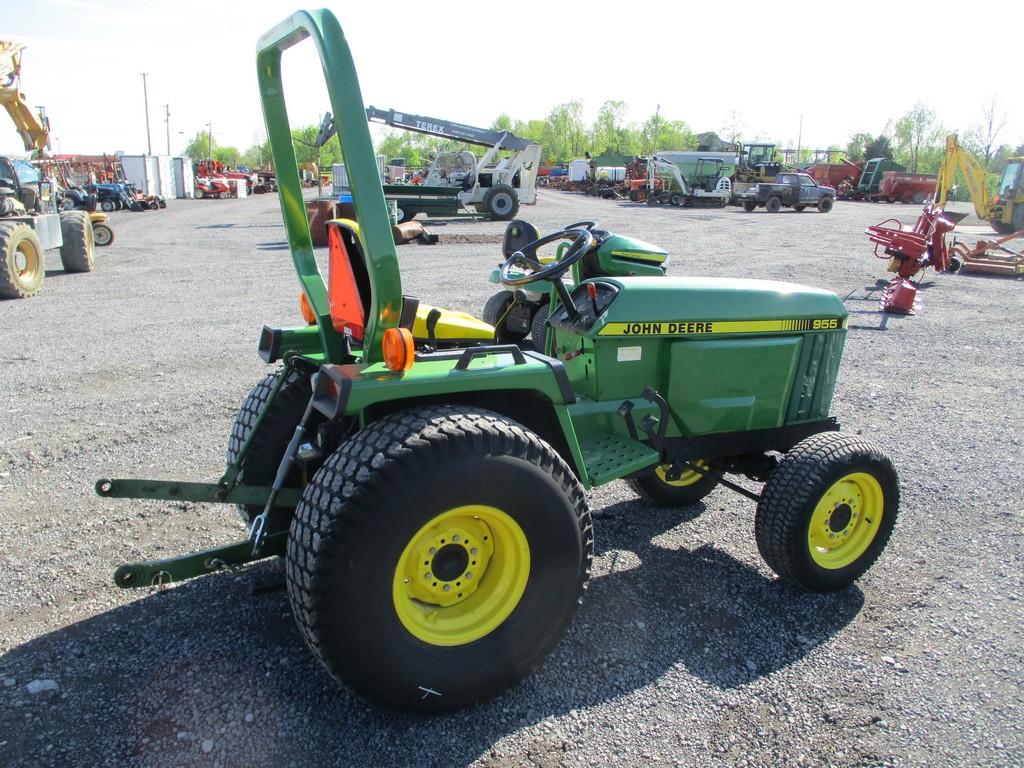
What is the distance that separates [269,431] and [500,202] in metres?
20.7

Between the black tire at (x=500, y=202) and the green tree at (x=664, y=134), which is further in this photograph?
the green tree at (x=664, y=134)

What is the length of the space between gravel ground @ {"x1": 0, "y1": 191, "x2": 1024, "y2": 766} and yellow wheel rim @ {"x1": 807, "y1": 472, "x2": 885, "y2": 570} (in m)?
0.19

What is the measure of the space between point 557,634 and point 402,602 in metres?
0.57

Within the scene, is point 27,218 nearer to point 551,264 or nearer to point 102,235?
point 102,235

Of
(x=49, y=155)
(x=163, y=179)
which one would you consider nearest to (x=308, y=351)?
(x=49, y=155)

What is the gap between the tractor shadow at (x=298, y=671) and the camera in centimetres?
227

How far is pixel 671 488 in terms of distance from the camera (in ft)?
13.0

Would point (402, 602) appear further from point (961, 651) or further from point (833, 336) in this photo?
point (833, 336)

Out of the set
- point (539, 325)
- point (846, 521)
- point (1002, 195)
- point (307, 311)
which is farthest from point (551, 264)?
point (1002, 195)

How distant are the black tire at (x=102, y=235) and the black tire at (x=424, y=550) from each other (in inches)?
669

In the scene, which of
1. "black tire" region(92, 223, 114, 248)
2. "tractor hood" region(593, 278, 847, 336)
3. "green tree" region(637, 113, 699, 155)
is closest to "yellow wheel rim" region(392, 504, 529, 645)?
"tractor hood" region(593, 278, 847, 336)

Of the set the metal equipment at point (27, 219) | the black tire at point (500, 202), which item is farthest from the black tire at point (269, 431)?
the black tire at point (500, 202)

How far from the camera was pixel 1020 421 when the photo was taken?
5.63m

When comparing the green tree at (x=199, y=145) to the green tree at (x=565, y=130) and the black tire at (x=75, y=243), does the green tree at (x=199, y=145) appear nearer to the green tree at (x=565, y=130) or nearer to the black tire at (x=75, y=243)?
the green tree at (x=565, y=130)
